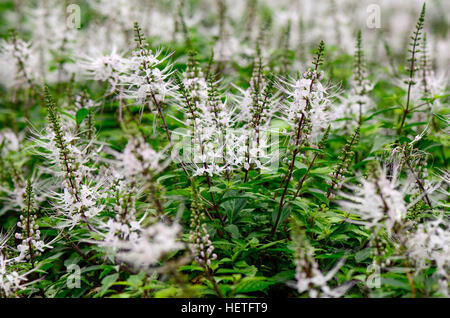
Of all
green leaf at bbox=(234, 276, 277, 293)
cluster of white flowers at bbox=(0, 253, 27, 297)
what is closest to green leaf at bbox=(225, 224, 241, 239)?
green leaf at bbox=(234, 276, 277, 293)

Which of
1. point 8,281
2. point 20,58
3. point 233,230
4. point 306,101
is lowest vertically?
point 8,281

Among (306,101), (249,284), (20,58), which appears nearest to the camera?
(249,284)

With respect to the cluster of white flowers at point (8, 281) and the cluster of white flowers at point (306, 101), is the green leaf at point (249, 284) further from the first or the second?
the cluster of white flowers at point (8, 281)

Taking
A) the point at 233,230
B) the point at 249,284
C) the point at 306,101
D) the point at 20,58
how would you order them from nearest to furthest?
the point at 249,284 < the point at 306,101 < the point at 233,230 < the point at 20,58

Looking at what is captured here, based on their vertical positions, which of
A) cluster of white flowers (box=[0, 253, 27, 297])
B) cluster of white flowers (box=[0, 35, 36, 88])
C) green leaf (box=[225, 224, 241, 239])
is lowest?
cluster of white flowers (box=[0, 253, 27, 297])

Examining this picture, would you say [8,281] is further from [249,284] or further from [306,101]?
[306,101]

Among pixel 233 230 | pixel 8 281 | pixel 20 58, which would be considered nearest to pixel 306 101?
pixel 233 230

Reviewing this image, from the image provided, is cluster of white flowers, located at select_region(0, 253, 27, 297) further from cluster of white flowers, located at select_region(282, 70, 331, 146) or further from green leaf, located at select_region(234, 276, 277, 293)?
cluster of white flowers, located at select_region(282, 70, 331, 146)

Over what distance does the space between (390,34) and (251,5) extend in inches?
212

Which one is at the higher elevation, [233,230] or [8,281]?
[233,230]

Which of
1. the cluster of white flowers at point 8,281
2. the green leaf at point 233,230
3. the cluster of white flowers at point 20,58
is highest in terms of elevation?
the cluster of white flowers at point 20,58

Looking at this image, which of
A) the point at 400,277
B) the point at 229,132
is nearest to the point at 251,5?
the point at 229,132

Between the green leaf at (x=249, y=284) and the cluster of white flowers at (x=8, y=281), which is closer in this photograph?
the green leaf at (x=249, y=284)

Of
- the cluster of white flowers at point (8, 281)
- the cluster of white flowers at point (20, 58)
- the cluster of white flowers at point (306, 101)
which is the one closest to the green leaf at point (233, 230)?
the cluster of white flowers at point (306, 101)
